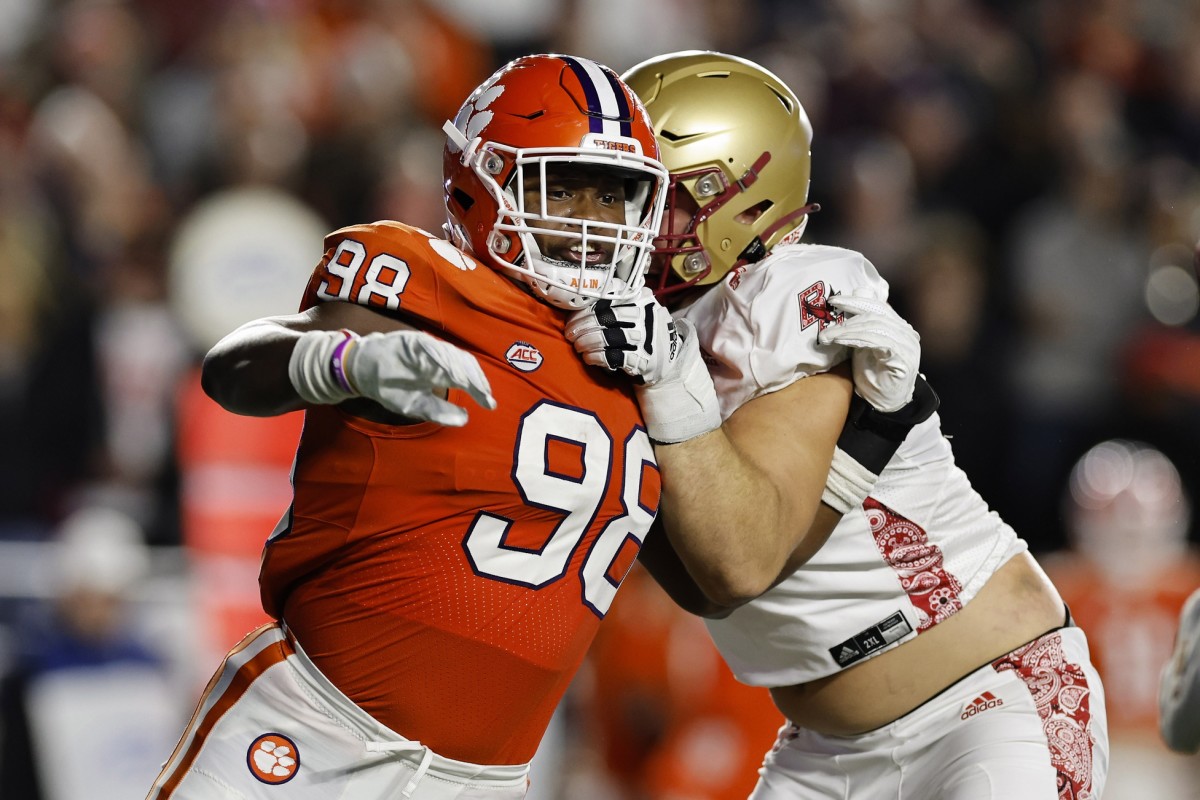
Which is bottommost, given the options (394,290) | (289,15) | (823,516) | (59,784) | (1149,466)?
(59,784)

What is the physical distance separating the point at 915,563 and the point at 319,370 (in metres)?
1.34

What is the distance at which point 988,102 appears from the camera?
8500 millimetres

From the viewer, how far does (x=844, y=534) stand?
3197mm

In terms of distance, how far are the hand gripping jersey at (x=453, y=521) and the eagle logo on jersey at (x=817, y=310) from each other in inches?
17.9

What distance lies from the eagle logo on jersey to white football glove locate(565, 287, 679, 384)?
12.7 inches

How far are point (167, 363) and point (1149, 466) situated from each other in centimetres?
431

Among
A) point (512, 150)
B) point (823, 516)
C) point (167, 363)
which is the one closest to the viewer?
point (512, 150)

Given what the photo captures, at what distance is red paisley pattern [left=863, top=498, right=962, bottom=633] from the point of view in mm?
3203

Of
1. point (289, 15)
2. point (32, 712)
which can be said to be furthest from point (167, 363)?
point (289, 15)

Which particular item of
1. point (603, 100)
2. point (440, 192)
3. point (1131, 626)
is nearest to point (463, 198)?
point (603, 100)

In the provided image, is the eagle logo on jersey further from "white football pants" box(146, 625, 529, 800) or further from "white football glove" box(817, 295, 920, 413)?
"white football pants" box(146, 625, 529, 800)

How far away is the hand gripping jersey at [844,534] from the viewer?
3098mm

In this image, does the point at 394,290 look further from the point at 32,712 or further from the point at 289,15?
the point at 289,15

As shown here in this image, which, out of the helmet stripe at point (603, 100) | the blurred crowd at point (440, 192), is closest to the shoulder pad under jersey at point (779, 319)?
the helmet stripe at point (603, 100)
